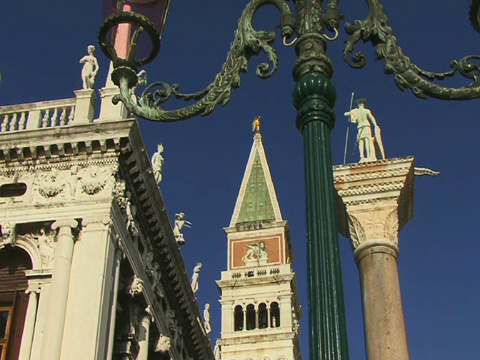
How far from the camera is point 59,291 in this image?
17938 mm

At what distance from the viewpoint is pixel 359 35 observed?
24.4ft

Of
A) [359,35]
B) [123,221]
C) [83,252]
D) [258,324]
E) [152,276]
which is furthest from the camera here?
[258,324]

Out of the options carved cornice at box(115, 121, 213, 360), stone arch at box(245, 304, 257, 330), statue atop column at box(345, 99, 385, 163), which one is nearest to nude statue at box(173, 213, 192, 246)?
carved cornice at box(115, 121, 213, 360)

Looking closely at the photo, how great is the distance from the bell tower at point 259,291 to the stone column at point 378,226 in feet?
110

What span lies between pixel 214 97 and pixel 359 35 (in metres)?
1.35

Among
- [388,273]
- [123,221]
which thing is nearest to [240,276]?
[123,221]

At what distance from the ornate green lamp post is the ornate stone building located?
33.5 feet

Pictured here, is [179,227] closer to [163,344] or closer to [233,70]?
[163,344]

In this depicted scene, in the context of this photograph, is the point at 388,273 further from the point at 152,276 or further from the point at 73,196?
the point at 152,276

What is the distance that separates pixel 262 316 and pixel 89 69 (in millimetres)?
30293

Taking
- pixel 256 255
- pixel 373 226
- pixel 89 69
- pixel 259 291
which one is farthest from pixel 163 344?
pixel 256 255

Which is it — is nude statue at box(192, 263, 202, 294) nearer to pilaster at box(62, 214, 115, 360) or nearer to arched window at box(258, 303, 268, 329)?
pilaster at box(62, 214, 115, 360)

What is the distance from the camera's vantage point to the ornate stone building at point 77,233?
17.9 meters

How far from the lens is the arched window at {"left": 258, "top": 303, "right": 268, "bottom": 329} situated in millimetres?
48844
